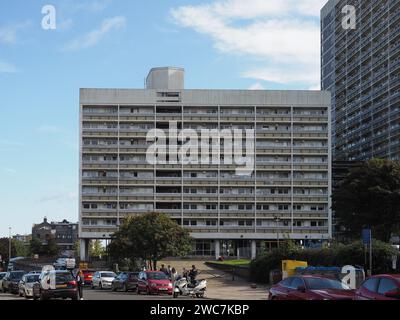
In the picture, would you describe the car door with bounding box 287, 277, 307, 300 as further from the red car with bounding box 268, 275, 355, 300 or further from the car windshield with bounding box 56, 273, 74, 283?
the car windshield with bounding box 56, 273, 74, 283

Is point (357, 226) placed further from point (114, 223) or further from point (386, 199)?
point (114, 223)

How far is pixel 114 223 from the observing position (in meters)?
123

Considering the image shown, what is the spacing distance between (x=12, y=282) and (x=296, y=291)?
25577 mm

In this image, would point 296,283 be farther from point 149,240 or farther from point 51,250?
point 51,250

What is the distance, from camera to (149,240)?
80188 millimetres

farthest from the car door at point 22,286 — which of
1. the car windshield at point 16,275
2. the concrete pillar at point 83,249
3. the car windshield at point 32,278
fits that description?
the concrete pillar at point 83,249

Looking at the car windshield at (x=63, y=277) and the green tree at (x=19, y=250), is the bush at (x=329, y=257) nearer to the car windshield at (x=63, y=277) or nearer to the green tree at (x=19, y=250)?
the car windshield at (x=63, y=277)

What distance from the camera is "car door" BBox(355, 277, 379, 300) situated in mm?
18097

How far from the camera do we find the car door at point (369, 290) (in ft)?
59.4

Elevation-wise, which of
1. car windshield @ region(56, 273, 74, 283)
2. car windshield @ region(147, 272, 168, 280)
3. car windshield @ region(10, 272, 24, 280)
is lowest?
car windshield @ region(10, 272, 24, 280)

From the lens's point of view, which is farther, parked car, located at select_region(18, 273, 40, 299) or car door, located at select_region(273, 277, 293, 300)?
parked car, located at select_region(18, 273, 40, 299)

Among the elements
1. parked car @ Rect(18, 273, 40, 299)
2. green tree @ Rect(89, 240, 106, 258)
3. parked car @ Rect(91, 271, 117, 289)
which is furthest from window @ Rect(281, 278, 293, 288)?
green tree @ Rect(89, 240, 106, 258)

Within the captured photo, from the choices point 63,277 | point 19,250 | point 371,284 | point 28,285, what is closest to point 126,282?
point 28,285
